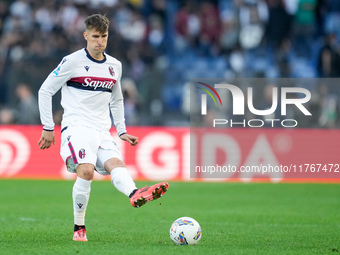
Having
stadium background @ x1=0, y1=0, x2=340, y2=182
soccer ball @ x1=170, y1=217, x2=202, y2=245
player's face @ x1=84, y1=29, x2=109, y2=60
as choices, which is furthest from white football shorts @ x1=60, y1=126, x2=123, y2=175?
stadium background @ x1=0, y1=0, x2=340, y2=182

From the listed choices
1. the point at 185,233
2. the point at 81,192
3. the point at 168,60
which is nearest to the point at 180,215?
the point at 185,233

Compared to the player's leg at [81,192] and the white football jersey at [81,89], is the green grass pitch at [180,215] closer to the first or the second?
the player's leg at [81,192]

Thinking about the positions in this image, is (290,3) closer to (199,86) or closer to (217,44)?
(217,44)

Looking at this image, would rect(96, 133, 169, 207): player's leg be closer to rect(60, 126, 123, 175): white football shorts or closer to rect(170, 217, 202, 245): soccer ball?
rect(60, 126, 123, 175): white football shorts

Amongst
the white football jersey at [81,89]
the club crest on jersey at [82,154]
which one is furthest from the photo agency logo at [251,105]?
the club crest on jersey at [82,154]

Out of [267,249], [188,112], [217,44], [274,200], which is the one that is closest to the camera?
[267,249]

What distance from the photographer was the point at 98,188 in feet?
50.3

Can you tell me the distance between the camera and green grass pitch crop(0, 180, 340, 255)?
6949 millimetres

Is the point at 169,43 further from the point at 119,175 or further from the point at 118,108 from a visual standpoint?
the point at 119,175

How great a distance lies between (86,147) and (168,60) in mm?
13401

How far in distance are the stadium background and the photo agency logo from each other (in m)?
0.29

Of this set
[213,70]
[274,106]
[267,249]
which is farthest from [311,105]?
[267,249]

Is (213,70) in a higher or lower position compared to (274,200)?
higher

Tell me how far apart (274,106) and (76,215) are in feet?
32.5
